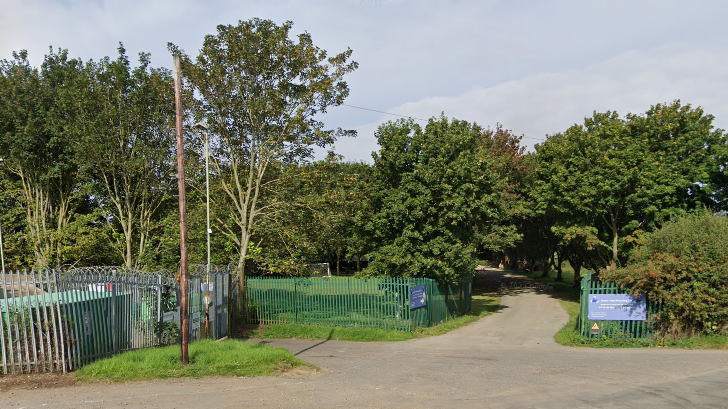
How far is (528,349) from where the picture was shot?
14641 millimetres

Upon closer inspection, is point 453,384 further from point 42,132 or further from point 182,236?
point 42,132

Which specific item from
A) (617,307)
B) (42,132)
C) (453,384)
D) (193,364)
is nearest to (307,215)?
(193,364)

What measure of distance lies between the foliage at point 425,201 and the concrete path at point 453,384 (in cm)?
442

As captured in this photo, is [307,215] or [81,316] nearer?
[81,316]

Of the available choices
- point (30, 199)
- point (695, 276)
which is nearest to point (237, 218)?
point (30, 199)

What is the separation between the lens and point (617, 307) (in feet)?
47.0

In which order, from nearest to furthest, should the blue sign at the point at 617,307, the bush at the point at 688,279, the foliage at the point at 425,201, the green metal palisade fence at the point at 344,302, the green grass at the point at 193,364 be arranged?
the green grass at the point at 193,364
the bush at the point at 688,279
the blue sign at the point at 617,307
the green metal palisade fence at the point at 344,302
the foliage at the point at 425,201

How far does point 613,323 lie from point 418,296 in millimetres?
6190

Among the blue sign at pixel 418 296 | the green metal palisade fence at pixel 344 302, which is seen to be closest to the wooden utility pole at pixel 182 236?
the green metal palisade fence at pixel 344 302

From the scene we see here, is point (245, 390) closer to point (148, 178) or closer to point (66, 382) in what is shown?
point (66, 382)

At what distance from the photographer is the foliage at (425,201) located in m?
18.8

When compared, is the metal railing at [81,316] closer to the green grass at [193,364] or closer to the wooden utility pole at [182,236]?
the green grass at [193,364]

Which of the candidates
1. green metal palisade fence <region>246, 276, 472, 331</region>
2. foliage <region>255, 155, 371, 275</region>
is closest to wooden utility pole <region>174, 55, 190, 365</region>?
green metal palisade fence <region>246, 276, 472, 331</region>

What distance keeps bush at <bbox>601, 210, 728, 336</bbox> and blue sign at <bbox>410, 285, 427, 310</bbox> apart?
19.5 ft
